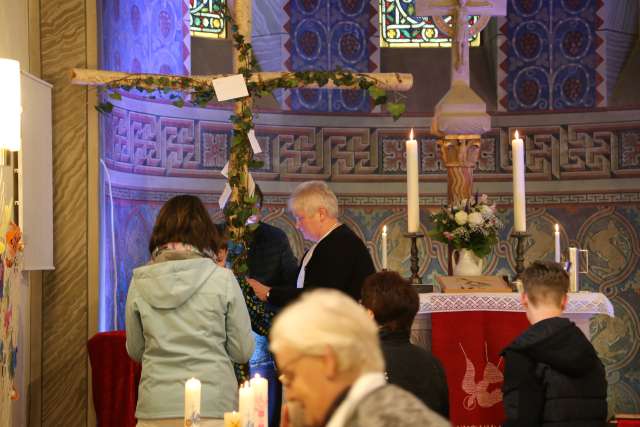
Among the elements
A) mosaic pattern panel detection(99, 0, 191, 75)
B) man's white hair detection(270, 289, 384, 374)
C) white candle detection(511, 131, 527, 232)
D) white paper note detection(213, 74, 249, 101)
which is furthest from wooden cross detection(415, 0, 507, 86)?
man's white hair detection(270, 289, 384, 374)

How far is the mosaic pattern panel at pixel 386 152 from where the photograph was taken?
28.3ft

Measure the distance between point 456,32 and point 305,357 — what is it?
5765mm

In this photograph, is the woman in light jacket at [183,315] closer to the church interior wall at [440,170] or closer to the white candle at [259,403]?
the white candle at [259,403]

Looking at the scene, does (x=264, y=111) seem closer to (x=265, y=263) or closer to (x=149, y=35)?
(x=149, y=35)

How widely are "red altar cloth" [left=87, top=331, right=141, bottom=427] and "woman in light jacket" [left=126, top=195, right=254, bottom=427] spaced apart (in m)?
1.59

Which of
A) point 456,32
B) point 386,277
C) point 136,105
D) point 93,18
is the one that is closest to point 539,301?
point 386,277

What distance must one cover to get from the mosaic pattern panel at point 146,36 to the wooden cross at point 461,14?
6.75 feet

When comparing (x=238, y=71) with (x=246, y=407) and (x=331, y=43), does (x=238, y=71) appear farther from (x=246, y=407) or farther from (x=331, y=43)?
(x=331, y=43)

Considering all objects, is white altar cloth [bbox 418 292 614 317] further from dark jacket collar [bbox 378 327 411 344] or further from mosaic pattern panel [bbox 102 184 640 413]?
mosaic pattern panel [bbox 102 184 640 413]

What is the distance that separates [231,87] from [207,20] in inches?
159

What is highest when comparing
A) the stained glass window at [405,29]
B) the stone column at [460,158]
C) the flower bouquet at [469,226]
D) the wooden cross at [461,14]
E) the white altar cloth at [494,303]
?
the stained glass window at [405,29]

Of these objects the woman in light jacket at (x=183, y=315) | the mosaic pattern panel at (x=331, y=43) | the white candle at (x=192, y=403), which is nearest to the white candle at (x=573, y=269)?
the woman in light jacket at (x=183, y=315)

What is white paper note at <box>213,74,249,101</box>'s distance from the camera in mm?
5336

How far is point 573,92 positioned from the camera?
359 inches
